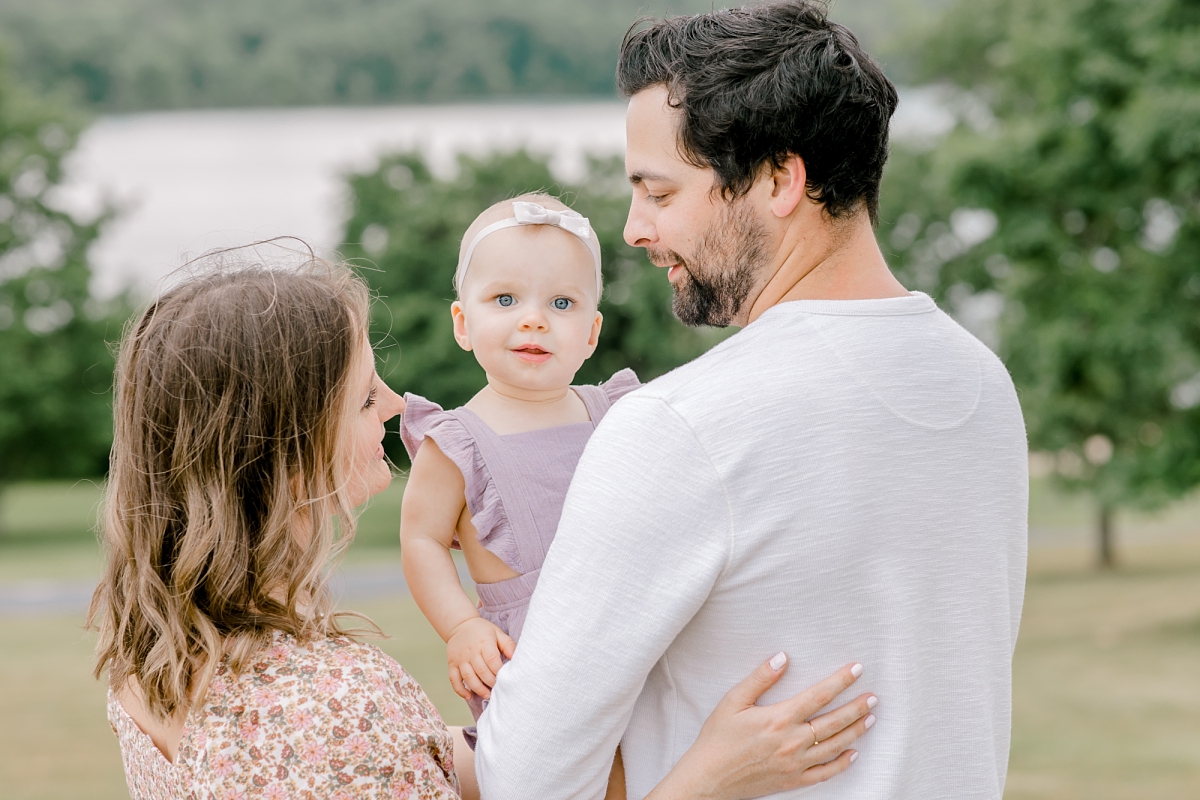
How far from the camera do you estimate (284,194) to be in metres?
43.3

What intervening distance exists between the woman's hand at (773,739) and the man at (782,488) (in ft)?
0.08

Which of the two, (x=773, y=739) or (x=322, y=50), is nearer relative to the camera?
(x=773, y=739)

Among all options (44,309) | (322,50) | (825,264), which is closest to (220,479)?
(825,264)

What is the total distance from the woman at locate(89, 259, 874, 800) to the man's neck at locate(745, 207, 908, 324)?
52 cm

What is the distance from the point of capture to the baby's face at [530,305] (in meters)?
2.13

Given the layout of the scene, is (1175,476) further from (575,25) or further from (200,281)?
(575,25)

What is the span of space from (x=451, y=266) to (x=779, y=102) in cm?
3140

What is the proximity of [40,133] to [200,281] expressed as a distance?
3316 centimetres

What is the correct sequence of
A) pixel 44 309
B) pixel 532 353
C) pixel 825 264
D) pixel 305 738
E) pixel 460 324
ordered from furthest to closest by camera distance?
pixel 44 309
pixel 460 324
pixel 532 353
pixel 825 264
pixel 305 738

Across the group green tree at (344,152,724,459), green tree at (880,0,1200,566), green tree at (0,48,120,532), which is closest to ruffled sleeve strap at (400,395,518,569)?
→ green tree at (880,0,1200,566)

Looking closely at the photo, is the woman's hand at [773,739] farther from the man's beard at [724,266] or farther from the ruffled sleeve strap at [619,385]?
the ruffled sleeve strap at [619,385]

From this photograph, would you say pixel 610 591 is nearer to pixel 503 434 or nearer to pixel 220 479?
pixel 220 479

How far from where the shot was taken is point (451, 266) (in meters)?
32.6

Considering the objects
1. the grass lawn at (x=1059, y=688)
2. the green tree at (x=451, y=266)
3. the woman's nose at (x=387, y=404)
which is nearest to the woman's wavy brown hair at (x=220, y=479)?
the woman's nose at (x=387, y=404)
